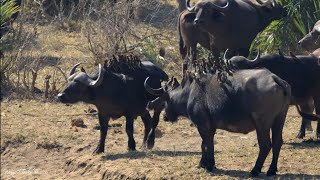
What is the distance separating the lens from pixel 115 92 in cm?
1313

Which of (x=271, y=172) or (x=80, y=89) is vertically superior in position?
(x=80, y=89)

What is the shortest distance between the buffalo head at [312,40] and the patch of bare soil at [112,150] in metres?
1.15

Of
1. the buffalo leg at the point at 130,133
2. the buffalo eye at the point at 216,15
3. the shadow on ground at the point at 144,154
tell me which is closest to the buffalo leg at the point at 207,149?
the shadow on ground at the point at 144,154

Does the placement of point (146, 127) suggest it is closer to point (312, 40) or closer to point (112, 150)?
point (112, 150)

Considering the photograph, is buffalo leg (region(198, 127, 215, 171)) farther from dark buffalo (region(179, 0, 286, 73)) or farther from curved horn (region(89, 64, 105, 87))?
dark buffalo (region(179, 0, 286, 73))

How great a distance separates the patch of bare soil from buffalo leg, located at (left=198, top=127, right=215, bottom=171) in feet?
0.33

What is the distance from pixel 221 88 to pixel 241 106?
43cm

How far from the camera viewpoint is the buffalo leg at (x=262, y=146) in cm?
1108

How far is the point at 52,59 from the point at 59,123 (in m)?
4.65

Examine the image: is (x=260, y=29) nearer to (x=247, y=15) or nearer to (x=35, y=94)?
(x=247, y=15)

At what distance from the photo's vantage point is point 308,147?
1319 cm

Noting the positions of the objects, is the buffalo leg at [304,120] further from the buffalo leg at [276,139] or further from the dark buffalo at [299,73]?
the buffalo leg at [276,139]

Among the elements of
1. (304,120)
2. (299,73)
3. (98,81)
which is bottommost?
(304,120)

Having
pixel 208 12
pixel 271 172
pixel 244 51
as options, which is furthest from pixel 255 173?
pixel 244 51
